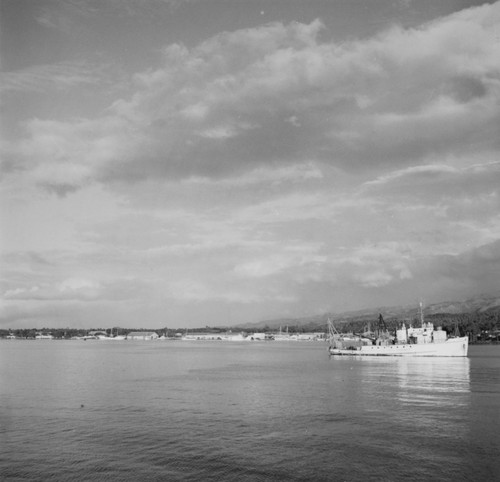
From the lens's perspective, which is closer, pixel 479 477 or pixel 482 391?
pixel 479 477

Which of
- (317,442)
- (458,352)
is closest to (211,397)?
(317,442)

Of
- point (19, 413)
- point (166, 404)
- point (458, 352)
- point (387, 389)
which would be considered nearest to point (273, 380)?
point (387, 389)

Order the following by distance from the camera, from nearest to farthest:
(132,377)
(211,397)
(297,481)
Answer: (297,481)
(211,397)
(132,377)

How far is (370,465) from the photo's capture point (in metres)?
43.5

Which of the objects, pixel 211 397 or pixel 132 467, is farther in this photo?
pixel 211 397

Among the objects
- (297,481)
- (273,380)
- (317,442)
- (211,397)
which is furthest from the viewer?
(273,380)

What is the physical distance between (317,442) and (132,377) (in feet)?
259

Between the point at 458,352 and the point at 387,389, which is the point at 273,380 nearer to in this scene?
the point at 387,389

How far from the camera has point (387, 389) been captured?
9188cm

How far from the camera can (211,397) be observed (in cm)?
8400

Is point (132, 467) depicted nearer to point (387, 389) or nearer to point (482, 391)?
point (387, 389)

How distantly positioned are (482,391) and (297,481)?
198 feet

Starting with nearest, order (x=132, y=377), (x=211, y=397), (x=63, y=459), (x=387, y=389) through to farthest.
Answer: (x=63, y=459), (x=211, y=397), (x=387, y=389), (x=132, y=377)

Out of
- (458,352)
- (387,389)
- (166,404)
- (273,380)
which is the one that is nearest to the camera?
(166,404)
